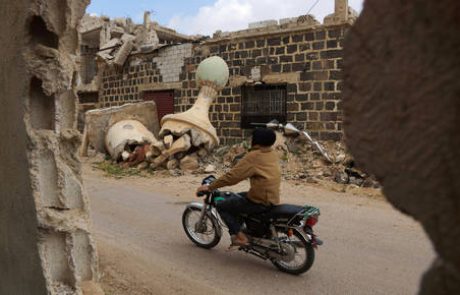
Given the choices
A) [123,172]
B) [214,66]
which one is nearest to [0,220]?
[123,172]

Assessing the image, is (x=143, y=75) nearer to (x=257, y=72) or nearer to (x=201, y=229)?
(x=257, y=72)

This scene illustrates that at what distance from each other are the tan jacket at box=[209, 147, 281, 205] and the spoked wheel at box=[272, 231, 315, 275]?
15.9 inches

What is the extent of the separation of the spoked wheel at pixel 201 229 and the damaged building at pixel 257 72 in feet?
23.9

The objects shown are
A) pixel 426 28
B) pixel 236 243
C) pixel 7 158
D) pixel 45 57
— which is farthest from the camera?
pixel 236 243

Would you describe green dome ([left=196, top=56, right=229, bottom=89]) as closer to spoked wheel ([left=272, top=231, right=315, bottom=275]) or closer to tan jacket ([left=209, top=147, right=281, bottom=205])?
tan jacket ([left=209, top=147, right=281, bottom=205])

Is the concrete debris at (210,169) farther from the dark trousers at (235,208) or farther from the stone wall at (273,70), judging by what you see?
the dark trousers at (235,208)

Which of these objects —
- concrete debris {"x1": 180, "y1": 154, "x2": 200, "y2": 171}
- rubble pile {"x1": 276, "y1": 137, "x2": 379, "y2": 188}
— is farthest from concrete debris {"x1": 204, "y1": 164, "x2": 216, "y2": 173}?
rubble pile {"x1": 276, "y1": 137, "x2": 379, "y2": 188}

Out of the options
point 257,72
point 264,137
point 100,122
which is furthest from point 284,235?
point 100,122

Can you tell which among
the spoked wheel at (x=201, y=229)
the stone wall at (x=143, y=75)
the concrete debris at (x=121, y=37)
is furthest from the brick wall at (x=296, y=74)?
the spoked wheel at (x=201, y=229)

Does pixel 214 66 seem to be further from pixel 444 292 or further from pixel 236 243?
pixel 444 292

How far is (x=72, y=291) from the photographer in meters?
2.91

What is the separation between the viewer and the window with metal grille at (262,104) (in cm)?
1328

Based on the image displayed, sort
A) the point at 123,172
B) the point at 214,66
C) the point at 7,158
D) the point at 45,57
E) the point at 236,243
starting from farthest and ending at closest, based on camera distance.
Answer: the point at 214,66 < the point at 123,172 < the point at 236,243 < the point at 7,158 < the point at 45,57

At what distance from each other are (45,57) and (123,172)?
358 inches
